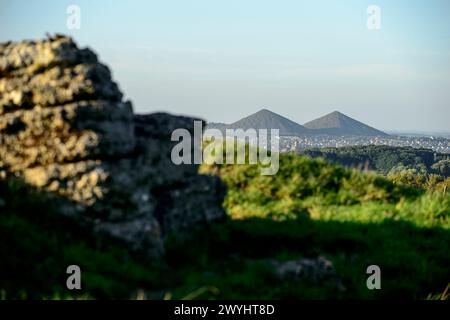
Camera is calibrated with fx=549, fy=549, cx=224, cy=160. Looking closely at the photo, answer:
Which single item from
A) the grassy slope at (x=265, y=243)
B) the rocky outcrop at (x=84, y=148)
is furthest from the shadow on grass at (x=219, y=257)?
the rocky outcrop at (x=84, y=148)

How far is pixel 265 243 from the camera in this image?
496 inches

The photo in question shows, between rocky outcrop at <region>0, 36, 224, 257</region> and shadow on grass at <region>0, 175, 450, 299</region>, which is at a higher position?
rocky outcrop at <region>0, 36, 224, 257</region>

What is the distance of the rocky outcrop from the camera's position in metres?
10.8

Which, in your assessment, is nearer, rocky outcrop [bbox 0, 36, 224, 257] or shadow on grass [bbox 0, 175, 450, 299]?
shadow on grass [bbox 0, 175, 450, 299]

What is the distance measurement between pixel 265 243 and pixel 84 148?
181 inches

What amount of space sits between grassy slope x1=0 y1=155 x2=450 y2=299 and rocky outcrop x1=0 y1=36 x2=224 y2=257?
0.42 meters

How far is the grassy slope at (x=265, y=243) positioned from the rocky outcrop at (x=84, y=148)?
1.38ft

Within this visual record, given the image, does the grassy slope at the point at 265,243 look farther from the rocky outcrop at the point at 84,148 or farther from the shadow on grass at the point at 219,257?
the rocky outcrop at the point at 84,148

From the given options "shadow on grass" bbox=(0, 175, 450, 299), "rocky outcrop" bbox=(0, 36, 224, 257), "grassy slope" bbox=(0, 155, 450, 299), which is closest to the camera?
"shadow on grass" bbox=(0, 175, 450, 299)

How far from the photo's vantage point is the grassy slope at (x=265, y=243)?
30.7ft

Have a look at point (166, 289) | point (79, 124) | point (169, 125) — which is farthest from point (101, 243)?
point (169, 125)

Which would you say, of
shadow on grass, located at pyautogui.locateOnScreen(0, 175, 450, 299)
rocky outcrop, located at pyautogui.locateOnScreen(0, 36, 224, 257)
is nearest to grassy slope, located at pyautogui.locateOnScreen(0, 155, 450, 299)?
shadow on grass, located at pyautogui.locateOnScreen(0, 175, 450, 299)

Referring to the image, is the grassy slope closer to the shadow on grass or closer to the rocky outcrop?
the shadow on grass
